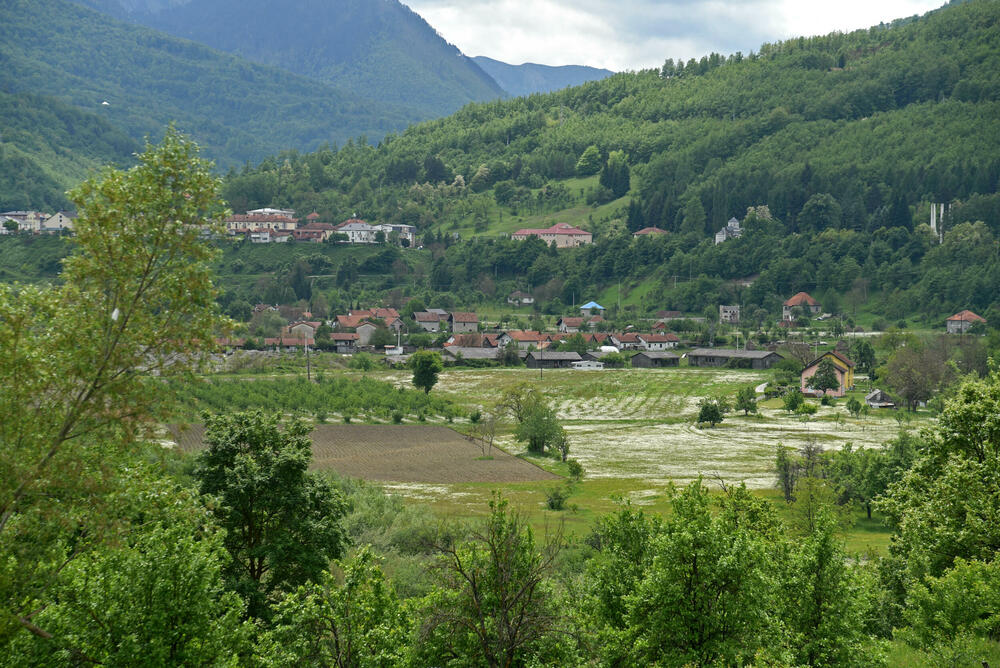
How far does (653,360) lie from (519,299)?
52570mm

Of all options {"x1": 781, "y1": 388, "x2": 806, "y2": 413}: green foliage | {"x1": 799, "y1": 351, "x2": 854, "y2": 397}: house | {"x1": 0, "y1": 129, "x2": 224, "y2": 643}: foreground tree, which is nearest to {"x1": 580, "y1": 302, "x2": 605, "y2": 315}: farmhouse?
{"x1": 799, "y1": 351, "x2": 854, "y2": 397}: house

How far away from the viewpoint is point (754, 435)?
215 ft

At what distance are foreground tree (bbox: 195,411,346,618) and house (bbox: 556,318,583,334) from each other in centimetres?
11196

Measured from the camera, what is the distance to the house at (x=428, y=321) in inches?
5328

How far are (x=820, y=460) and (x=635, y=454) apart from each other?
15.7m

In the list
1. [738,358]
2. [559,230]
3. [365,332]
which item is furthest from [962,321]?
[559,230]

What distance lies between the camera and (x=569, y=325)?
135875 millimetres

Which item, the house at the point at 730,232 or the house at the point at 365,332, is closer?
the house at the point at 365,332

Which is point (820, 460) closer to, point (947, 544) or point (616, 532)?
point (947, 544)

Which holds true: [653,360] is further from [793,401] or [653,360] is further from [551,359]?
[793,401]

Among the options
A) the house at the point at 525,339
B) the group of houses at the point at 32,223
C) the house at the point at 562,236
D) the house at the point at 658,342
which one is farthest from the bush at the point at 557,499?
the group of houses at the point at 32,223

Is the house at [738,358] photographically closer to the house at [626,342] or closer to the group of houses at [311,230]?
the house at [626,342]

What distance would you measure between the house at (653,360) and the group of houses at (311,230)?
84.7 m

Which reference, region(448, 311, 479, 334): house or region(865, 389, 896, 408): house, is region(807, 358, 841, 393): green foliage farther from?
region(448, 311, 479, 334): house
